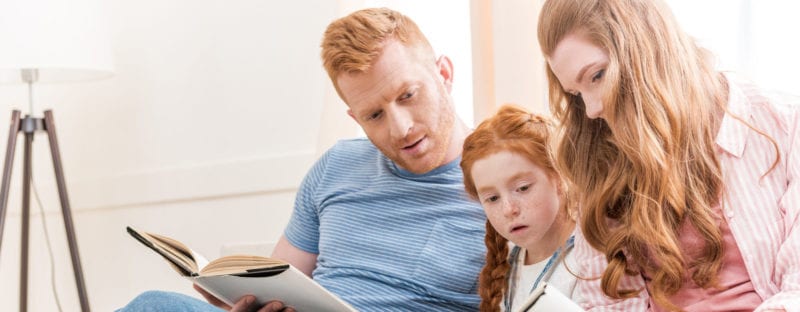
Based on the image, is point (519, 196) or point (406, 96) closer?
point (519, 196)

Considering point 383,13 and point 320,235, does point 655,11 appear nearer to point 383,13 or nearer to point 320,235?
point 383,13

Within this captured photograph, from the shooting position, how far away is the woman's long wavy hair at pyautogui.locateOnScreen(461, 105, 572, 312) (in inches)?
55.0

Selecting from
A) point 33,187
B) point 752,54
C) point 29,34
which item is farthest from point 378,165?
point 33,187

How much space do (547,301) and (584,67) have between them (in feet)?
0.99

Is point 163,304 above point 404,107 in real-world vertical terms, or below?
below

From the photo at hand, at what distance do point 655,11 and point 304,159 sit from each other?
1482 mm

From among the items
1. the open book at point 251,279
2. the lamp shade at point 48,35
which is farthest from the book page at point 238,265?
the lamp shade at point 48,35

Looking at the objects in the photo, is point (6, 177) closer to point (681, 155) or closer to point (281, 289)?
point (281, 289)

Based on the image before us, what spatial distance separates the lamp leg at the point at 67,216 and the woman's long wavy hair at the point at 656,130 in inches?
74.5

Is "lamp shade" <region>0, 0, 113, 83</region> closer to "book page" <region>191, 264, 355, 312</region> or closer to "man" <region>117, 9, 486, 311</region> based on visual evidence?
"man" <region>117, 9, 486, 311</region>

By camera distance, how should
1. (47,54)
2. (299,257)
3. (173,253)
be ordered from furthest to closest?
(47,54) < (299,257) < (173,253)

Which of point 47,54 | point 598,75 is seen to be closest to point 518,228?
point 598,75

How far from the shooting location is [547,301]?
3.43ft

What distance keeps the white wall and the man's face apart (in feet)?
1.75
